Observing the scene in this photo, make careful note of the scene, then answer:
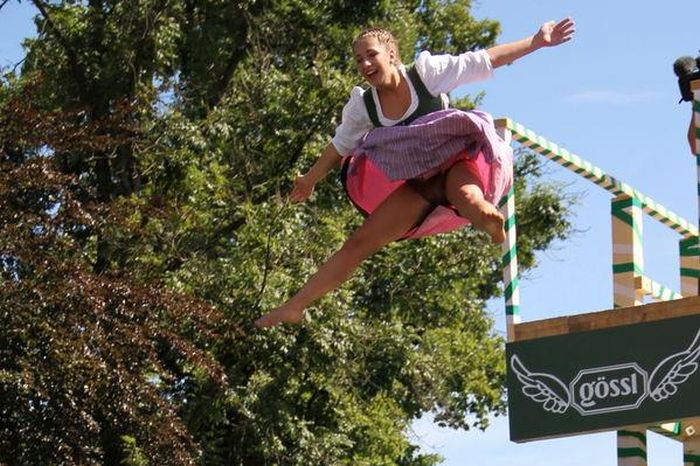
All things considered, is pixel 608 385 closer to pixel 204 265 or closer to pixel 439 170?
pixel 439 170

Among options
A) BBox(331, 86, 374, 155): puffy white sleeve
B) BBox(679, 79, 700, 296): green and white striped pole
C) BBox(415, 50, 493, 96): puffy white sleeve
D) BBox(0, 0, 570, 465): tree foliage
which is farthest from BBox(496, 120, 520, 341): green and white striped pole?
BBox(0, 0, 570, 465): tree foliage

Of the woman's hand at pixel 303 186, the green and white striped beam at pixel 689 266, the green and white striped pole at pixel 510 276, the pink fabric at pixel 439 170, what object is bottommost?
the pink fabric at pixel 439 170

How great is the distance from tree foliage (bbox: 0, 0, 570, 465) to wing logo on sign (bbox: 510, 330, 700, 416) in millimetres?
5281

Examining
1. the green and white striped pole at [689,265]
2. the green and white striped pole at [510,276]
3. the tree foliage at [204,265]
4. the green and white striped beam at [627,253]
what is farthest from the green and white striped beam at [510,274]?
the tree foliage at [204,265]

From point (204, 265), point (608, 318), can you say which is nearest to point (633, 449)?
point (608, 318)

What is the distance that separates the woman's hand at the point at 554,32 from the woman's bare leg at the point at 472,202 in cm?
50

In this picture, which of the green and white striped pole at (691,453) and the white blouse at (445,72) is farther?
the green and white striped pole at (691,453)

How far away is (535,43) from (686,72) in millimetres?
3340

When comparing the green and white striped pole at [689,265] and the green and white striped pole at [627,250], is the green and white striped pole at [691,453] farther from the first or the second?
the green and white striped pole at [689,265]

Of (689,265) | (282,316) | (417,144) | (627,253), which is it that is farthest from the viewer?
(689,265)

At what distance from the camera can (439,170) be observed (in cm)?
612

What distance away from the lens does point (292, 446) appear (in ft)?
53.0

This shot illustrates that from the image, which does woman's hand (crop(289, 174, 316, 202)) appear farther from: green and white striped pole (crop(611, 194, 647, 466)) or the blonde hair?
green and white striped pole (crop(611, 194, 647, 466))

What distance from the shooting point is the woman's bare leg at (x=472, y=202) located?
5.83m
